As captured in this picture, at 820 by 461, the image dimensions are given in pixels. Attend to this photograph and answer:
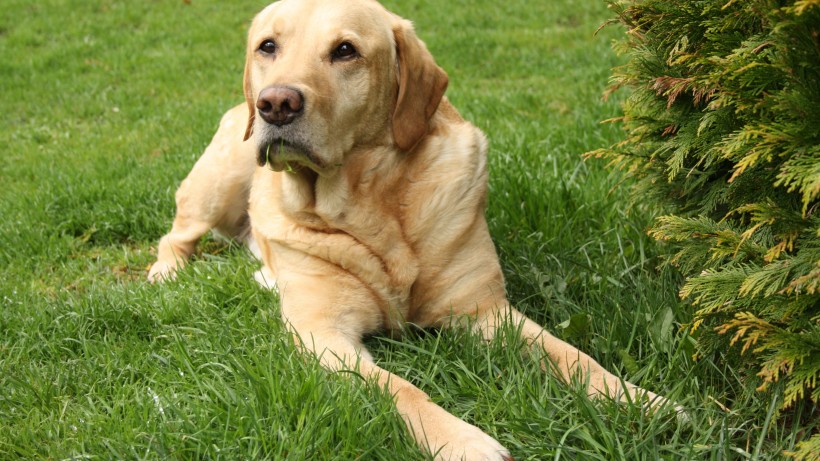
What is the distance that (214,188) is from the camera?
4367 mm

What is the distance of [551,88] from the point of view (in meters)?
6.72

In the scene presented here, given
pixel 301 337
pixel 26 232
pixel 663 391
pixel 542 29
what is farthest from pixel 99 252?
pixel 542 29

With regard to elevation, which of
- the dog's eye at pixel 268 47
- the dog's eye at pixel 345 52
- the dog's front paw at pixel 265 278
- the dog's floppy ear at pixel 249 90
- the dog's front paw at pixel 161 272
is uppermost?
the dog's eye at pixel 345 52

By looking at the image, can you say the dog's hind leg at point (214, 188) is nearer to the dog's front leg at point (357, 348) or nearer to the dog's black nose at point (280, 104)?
the dog's front leg at point (357, 348)

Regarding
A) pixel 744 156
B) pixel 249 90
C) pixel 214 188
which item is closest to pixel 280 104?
pixel 249 90

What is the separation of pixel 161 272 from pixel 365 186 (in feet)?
4.80

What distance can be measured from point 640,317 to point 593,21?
23.0 feet

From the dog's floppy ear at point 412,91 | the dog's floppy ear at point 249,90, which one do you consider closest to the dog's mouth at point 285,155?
the dog's floppy ear at point 412,91

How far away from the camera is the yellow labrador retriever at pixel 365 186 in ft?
9.62

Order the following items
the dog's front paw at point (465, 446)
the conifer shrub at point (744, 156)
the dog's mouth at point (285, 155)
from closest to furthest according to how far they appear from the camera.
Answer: the conifer shrub at point (744, 156)
the dog's front paw at point (465, 446)
the dog's mouth at point (285, 155)

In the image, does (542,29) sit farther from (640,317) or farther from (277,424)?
(277,424)

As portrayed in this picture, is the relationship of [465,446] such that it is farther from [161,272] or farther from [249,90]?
[161,272]

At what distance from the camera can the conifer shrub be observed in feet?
6.59

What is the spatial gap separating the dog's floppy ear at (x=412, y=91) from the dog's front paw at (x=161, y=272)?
145 centimetres
